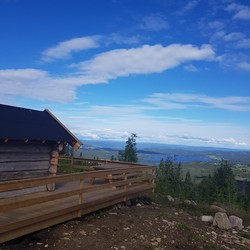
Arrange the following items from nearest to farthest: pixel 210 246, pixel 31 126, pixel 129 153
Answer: pixel 210 246 → pixel 31 126 → pixel 129 153

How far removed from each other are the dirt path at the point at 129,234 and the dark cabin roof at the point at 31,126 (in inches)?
130

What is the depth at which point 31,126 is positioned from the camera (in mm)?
12844

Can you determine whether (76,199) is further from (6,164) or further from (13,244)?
(13,244)

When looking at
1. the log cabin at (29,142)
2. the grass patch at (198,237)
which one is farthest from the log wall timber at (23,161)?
the grass patch at (198,237)

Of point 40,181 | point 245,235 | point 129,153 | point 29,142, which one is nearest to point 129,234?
point 40,181

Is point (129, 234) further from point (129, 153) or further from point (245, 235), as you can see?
point (129, 153)

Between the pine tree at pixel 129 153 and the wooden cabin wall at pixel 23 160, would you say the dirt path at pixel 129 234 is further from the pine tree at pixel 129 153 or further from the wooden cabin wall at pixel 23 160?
the pine tree at pixel 129 153

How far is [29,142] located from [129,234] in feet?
16.7

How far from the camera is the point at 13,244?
829cm

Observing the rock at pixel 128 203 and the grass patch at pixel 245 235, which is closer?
the grass patch at pixel 245 235

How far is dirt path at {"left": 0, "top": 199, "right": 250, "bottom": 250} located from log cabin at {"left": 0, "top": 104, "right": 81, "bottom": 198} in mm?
2930

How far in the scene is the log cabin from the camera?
11609 millimetres

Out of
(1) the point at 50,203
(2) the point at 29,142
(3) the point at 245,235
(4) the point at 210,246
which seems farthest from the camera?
(2) the point at 29,142

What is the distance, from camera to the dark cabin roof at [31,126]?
38.0 ft
